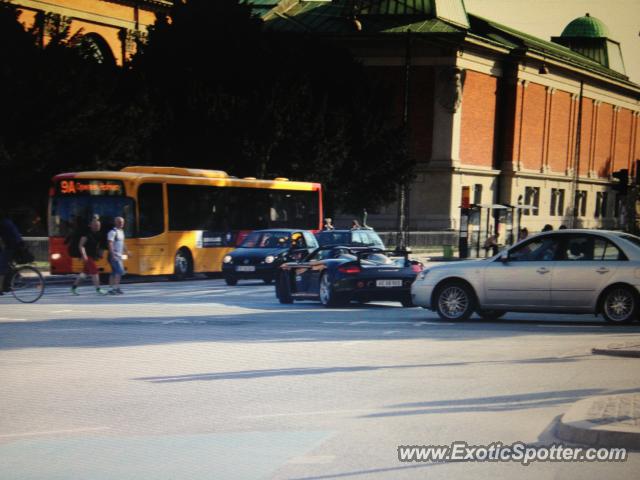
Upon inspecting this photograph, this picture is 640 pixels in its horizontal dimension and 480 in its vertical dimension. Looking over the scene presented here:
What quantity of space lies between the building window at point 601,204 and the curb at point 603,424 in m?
100

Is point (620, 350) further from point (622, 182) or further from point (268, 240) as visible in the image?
point (268, 240)

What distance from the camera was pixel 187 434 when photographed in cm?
905

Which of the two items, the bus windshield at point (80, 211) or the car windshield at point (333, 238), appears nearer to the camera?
the bus windshield at point (80, 211)

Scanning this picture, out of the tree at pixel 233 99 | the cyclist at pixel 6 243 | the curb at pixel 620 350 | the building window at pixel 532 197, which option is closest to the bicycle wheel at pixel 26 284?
the cyclist at pixel 6 243

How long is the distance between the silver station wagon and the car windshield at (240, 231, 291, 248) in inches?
544

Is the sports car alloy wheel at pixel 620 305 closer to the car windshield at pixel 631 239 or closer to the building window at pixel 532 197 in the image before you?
the car windshield at pixel 631 239

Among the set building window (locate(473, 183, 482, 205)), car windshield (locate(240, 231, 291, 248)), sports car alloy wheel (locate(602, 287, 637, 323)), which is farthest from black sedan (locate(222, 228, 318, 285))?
building window (locate(473, 183, 482, 205))

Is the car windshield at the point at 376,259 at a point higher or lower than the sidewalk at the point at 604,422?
lower

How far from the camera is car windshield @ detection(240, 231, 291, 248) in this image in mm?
33750

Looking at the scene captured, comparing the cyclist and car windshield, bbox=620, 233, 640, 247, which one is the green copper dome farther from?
car windshield, bbox=620, 233, 640, 247

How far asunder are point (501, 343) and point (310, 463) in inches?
342

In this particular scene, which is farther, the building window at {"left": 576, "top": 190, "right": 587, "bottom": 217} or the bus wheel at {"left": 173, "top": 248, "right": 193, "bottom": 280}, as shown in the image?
the building window at {"left": 576, "top": 190, "right": 587, "bottom": 217}

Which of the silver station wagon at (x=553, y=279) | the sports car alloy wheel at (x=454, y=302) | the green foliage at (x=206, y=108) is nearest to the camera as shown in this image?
the silver station wagon at (x=553, y=279)

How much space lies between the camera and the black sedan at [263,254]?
33.1 metres
